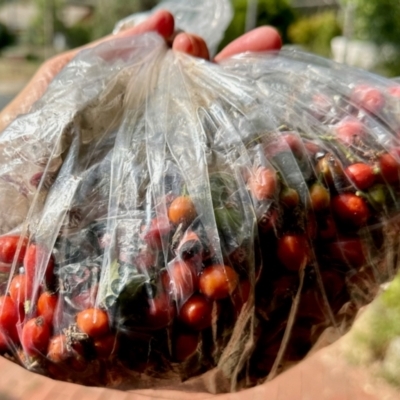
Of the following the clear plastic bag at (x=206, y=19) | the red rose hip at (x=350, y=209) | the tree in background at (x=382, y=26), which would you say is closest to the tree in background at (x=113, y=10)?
the tree in background at (x=382, y=26)

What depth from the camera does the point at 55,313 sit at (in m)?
0.41

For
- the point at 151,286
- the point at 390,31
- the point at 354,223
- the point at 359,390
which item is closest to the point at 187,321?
the point at 151,286

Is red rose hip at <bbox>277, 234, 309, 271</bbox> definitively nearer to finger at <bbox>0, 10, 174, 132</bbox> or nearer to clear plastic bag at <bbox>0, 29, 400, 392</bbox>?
clear plastic bag at <bbox>0, 29, 400, 392</bbox>

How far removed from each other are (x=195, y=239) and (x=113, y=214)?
0.23 feet

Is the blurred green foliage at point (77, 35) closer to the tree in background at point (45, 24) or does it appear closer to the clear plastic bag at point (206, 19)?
the tree in background at point (45, 24)

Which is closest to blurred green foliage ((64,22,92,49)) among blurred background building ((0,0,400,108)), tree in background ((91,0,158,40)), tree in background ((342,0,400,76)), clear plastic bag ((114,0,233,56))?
blurred background building ((0,0,400,108))

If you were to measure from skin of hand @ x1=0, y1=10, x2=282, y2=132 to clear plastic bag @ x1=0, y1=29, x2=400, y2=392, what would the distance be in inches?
5.0

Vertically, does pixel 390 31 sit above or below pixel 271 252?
below

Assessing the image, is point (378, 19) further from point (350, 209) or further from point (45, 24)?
point (45, 24)

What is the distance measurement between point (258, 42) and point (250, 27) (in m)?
2.97

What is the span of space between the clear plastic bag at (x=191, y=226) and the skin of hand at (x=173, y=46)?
5.0 inches

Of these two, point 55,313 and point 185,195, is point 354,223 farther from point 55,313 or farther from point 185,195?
point 55,313

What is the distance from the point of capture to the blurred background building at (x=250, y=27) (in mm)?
2615

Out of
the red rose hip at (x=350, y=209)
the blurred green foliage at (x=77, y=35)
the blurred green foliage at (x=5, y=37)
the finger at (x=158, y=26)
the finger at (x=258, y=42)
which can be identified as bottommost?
the blurred green foliage at (x=5, y=37)
